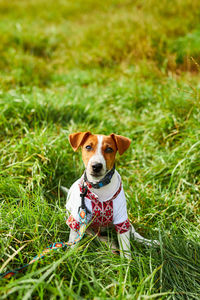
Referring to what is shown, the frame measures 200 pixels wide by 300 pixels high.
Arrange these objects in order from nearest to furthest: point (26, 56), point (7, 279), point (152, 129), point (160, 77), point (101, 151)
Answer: point (7, 279) → point (101, 151) → point (152, 129) → point (160, 77) → point (26, 56)

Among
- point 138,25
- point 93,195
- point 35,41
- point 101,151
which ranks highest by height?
point 138,25

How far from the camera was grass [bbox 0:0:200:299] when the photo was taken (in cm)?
212

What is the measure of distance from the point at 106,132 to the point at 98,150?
180 centimetres

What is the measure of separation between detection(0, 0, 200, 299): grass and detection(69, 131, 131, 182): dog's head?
0.64 meters

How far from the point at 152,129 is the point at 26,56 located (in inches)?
161

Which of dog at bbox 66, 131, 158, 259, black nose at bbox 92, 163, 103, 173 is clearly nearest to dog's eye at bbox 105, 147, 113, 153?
dog at bbox 66, 131, 158, 259

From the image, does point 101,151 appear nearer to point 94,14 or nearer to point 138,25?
Answer: point 138,25

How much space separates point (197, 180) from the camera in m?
3.44

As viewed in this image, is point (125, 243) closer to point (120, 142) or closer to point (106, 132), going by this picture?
point (120, 142)

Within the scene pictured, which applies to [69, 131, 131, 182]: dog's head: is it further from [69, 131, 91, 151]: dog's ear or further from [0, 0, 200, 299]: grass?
[0, 0, 200, 299]: grass

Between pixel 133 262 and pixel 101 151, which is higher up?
pixel 101 151

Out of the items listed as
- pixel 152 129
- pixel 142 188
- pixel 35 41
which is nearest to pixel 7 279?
pixel 142 188

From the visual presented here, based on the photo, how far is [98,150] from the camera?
2.42 meters

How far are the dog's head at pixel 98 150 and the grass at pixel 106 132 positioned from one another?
25.3 inches
